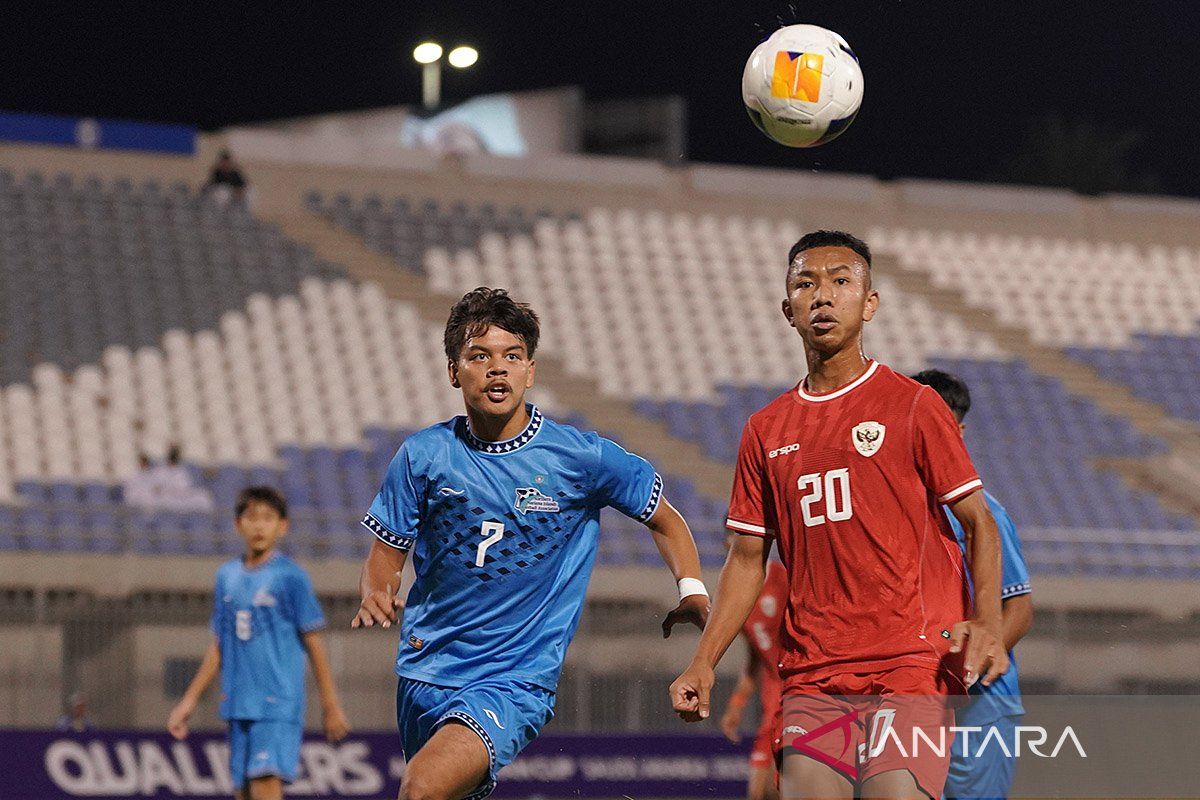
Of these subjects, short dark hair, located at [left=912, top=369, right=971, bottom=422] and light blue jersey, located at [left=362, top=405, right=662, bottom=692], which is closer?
light blue jersey, located at [left=362, top=405, right=662, bottom=692]

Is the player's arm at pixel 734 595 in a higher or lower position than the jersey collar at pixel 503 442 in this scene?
lower

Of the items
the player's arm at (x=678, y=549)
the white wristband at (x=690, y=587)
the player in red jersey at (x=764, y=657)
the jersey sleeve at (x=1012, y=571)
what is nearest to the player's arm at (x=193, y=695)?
the player in red jersey at (x=764, y=657)

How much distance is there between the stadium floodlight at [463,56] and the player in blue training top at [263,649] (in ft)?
60.4

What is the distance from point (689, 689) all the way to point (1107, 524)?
17403mm

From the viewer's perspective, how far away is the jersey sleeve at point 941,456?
4.88 m

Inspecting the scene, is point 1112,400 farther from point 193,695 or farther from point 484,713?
point 484,713

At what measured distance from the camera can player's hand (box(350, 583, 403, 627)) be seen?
5289 millimetres

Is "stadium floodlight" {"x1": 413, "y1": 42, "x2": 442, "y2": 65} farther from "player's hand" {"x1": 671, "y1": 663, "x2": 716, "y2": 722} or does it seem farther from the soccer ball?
"player's hand" {"x1": 671, "y1": 663, "x2": 716, "y2": 722}

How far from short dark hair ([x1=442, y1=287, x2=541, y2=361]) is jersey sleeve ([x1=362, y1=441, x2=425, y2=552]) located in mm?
383

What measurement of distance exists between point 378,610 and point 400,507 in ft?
2.35

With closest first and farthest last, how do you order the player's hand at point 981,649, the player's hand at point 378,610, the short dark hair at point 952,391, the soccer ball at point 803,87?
1. the player's hand at point 981,649
2. the player's hand at point 378,610
3. the short dark hair at point 952,391
4. the soccer ball at point 803,87

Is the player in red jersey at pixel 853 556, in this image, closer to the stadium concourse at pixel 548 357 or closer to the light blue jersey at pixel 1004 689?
the light blue jersey at pixel 1004 689

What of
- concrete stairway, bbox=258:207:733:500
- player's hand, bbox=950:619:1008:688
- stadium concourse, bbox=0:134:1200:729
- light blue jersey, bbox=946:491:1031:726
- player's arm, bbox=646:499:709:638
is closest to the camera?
player's hand, bbox=950:619:1008:688

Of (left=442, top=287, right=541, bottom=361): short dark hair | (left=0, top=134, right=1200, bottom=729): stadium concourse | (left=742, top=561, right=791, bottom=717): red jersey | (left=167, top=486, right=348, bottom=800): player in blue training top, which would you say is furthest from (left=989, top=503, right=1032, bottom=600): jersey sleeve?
(left=0, top=134, right=1200, bottom=729): stadium concourse
